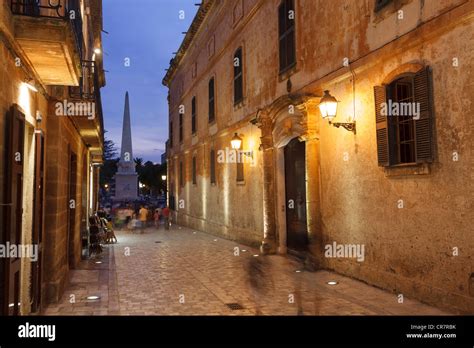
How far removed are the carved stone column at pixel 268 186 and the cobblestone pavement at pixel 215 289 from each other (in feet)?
2.07

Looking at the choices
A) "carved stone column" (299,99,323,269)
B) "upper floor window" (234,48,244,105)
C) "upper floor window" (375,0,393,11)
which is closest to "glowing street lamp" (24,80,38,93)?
"upper floor window" (375,0,393,11)

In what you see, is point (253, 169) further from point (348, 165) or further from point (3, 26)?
point (3, 26)

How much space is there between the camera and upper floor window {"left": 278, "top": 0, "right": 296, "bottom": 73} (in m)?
11.0

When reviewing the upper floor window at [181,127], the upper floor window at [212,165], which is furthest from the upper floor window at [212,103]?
the upper floor window at [181,127]

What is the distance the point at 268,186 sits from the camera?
12.4m

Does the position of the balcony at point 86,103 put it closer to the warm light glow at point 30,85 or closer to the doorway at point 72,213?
the doorway at point 72,213

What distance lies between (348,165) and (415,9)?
127 inches

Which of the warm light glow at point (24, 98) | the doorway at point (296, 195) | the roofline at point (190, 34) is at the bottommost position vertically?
the doorway at point (296, 195)

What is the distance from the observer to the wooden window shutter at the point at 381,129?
723 cm

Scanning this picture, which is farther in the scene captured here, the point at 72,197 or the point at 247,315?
the point at 72,197

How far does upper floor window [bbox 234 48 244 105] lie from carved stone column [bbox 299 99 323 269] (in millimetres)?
5456
